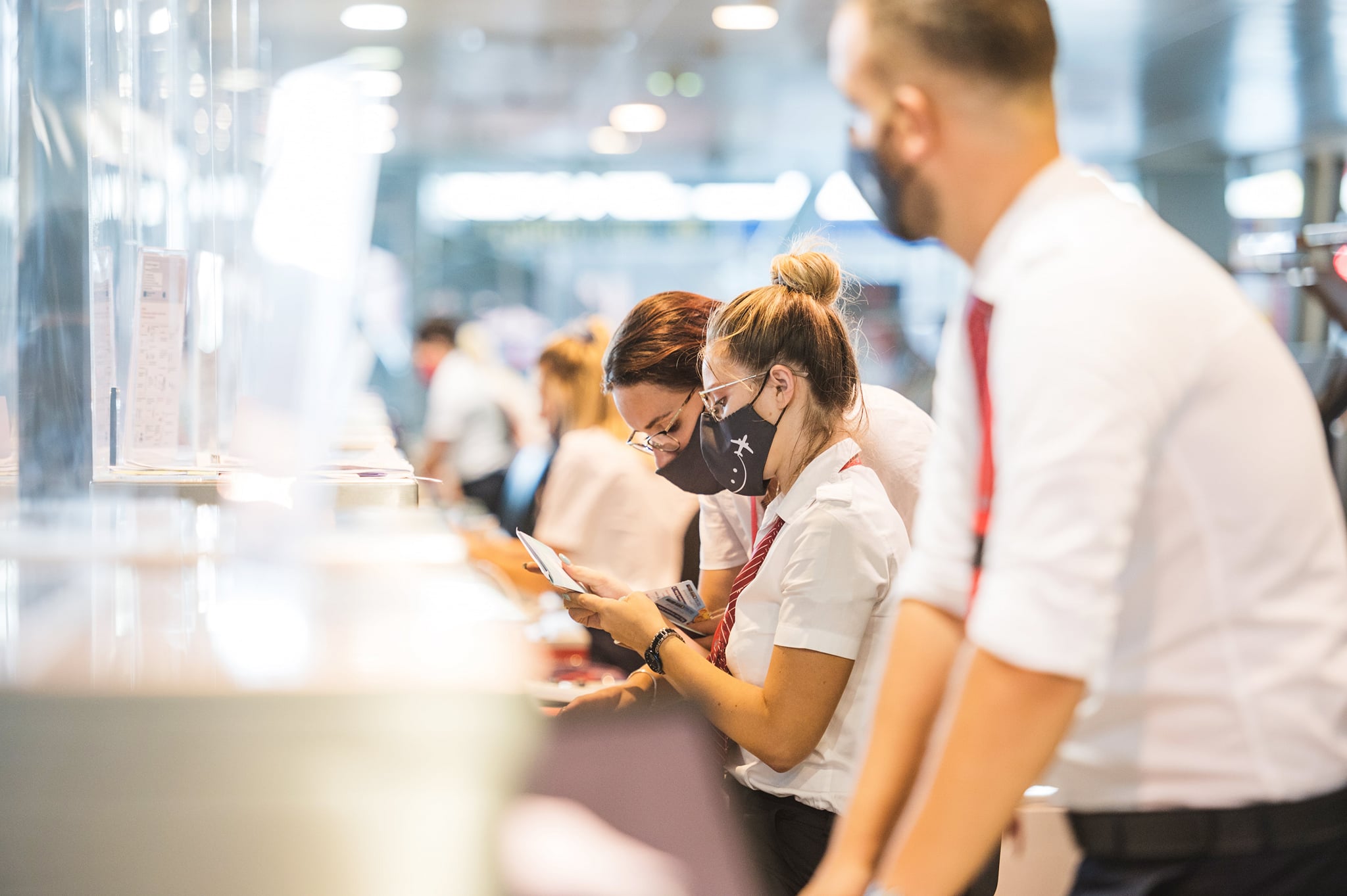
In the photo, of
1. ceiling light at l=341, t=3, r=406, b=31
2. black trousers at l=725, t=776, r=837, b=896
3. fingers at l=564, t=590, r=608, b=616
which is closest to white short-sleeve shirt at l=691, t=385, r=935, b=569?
fingers at l=564, t=590, r=608, b=616

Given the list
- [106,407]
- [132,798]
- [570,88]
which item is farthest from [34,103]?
[570,88]

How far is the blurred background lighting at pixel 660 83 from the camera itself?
6.80 metres

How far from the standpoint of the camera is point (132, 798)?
0.75 m

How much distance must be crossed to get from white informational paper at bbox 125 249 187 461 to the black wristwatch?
1.05 metres

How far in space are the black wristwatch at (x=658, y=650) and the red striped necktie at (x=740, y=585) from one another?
71 millimetres

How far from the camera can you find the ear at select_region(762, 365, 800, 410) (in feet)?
5.28

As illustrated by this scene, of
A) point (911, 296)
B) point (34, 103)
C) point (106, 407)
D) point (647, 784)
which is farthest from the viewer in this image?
point (911, 296)

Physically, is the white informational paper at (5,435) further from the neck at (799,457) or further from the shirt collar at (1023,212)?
the shirt collar at (1023,212)

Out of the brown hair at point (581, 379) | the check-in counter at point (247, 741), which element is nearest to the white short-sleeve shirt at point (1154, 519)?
the check-in counter at point (247, 741)

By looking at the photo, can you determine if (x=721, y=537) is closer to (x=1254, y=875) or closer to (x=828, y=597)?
(x=828, y=597)

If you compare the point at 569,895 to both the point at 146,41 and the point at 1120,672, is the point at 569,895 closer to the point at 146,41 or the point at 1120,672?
the point at 1120,672

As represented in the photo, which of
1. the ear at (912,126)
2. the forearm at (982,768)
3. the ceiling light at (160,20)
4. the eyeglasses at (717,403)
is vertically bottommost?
the forearm at (982,768)

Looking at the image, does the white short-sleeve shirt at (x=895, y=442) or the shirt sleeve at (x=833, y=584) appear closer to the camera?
→ the shirt sleeve at (x=833, y=584)

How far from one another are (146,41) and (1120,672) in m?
2.07
